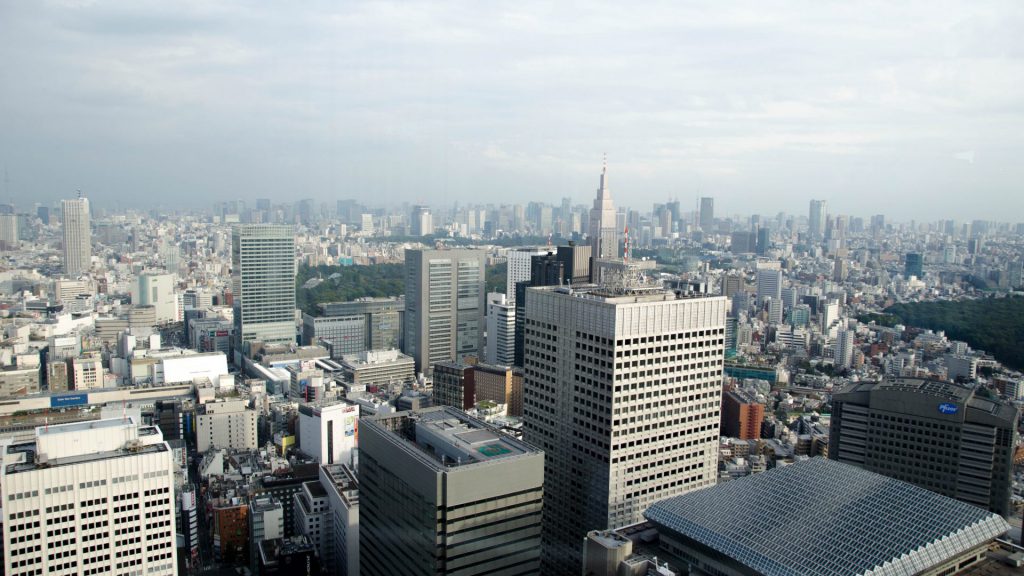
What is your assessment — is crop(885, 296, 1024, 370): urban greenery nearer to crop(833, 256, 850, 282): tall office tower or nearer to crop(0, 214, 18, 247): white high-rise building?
crop(833, 256, 850, 282): tall office tower

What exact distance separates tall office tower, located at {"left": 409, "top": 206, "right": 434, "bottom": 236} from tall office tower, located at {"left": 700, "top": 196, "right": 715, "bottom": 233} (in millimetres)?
9902

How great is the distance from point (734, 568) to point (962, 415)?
557 cm

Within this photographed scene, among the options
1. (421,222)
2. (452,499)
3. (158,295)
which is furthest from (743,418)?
(421,222)

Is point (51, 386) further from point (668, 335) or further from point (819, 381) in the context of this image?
point (819, 381)

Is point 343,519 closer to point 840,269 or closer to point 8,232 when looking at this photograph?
point 8,232

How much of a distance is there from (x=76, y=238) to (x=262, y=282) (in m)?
9.31

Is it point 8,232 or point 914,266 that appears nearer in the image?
point 8,232

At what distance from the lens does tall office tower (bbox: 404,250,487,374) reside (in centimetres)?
1850

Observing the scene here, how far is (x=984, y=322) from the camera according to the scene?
16.5m

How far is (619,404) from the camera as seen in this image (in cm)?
643

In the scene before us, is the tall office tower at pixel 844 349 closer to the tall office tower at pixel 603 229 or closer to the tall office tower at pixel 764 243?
the tall office tower at pixel 603 229

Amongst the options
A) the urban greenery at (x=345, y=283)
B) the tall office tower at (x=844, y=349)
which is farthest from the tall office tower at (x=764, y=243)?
the urban greenery at (x=345, y=283)

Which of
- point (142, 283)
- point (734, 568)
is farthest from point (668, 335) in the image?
point (142, 283)

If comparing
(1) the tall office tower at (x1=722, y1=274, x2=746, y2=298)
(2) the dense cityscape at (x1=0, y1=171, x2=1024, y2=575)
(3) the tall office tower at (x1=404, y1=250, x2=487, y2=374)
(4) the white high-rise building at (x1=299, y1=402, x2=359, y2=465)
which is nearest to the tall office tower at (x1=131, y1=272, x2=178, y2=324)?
(2) the dense cityscape at (x1=0, y1=171, x2=1024, y2=575)
